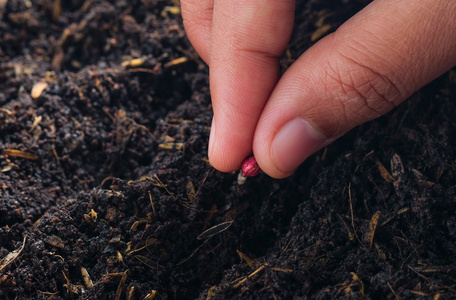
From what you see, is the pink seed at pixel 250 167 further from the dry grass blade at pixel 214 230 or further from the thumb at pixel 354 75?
the dry grass blade at pixel 214 230

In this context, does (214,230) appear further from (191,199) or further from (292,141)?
(292,141)

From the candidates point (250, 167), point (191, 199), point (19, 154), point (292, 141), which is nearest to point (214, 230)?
point (191, 199)

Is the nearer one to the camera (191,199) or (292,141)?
(292,141)

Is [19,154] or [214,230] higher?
[19,154]

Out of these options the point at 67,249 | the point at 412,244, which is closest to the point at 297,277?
the point at 412,244

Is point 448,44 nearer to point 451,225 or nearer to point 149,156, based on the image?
point 451,225

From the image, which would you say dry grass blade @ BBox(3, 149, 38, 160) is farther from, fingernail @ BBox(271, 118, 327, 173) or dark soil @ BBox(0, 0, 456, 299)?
fingernail @ BBox(271, 118, 327, 173)

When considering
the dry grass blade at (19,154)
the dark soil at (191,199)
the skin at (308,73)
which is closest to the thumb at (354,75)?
the skin at (308,73)
